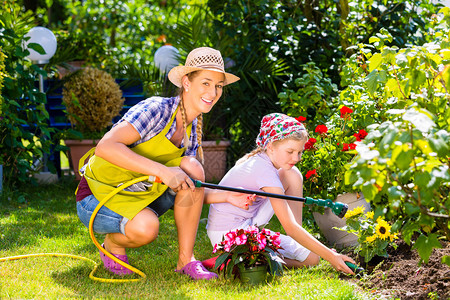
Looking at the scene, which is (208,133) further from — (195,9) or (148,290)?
(148,290)

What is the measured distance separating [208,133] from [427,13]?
221 centimetres

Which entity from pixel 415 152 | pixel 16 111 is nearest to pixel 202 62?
pixel 415 152

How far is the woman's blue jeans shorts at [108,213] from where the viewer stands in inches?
100

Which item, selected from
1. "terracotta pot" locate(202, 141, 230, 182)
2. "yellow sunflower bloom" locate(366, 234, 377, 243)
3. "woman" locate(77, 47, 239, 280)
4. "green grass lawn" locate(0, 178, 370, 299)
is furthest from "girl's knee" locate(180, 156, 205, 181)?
"terracotta pot" locate(202, 141, 230, 182)

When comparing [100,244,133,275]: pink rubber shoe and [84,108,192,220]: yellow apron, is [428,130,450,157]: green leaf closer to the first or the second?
[84,108,192,220]: yellow apron

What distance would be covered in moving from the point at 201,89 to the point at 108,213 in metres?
0.72

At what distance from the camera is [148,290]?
237cm

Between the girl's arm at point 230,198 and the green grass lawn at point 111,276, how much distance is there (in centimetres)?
37

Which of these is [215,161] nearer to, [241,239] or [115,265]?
[115,265]

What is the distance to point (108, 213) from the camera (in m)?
2.55

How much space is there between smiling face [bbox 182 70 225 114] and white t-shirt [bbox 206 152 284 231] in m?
0.36

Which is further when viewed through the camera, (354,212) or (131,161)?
(354,212)

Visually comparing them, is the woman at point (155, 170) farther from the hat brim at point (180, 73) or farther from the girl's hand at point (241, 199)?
the girl's hand at point (241, 199)

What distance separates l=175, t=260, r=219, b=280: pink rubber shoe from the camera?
2.54 metres
